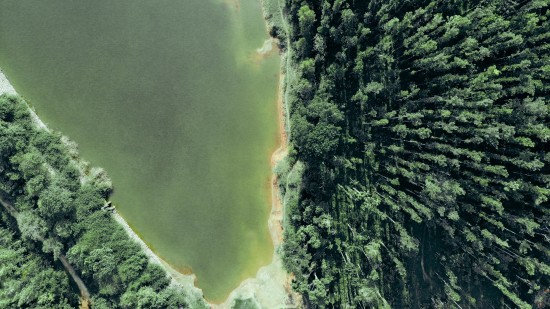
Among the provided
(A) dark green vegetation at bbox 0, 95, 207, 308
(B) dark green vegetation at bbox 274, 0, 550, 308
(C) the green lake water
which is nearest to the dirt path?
(A) dark green vegetation at bbox 0, 95, 207, 308

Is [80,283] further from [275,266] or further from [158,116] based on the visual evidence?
[275,266]

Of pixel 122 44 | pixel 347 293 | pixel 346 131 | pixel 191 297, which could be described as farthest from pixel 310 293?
pixel 122 44

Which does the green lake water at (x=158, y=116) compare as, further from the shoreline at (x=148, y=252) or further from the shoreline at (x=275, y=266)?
the shoreline at (x=275, y=266)

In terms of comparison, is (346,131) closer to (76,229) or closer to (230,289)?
(230,289)

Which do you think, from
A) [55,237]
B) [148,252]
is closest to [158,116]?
[148,252]

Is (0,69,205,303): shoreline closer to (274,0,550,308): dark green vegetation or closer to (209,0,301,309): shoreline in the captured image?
(209,0,301,309): shoreline
